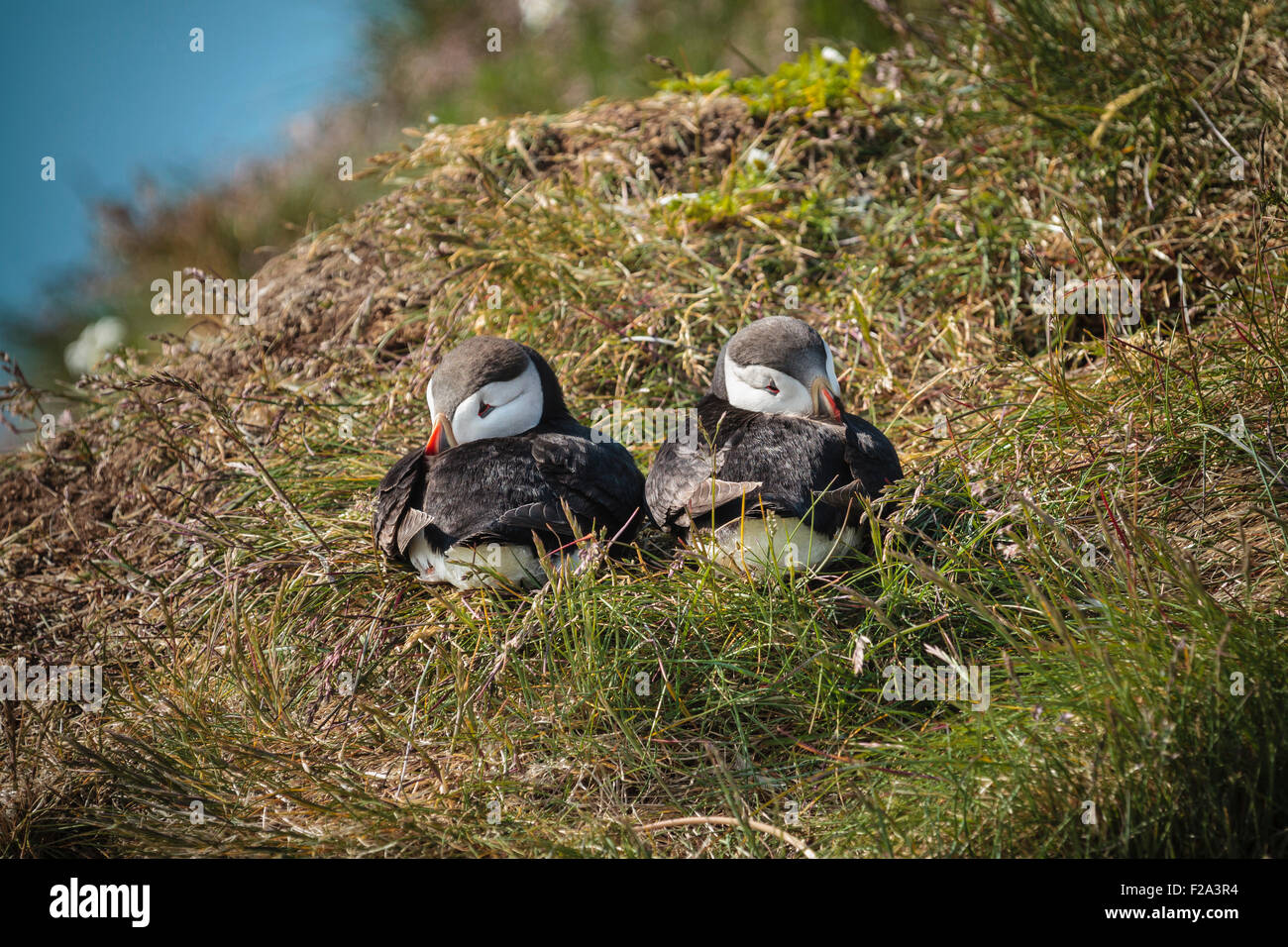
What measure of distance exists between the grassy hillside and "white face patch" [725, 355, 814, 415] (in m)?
0.51

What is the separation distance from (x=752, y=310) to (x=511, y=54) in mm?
8017

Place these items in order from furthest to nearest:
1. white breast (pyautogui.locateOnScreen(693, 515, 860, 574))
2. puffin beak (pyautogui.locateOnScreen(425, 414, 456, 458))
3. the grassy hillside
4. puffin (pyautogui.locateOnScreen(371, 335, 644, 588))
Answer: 1. puffin beak (pyautogui.locateOnScreen(425, 414, 456, 458))
2. puffin (pyautogui.locateOnScreen(371, 335, 644, 588))
3. white breast (pyautogui.locateOnScreen(693, 515, 860, 574))
4. the grassy hillside

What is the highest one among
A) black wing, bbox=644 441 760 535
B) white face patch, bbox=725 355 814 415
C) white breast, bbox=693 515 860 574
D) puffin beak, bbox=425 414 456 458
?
white face patch, bbox=725 355 814 415

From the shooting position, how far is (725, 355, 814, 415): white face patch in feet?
11.5

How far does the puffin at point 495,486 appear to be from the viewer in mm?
3328

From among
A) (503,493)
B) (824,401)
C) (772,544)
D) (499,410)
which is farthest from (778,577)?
(499,410)

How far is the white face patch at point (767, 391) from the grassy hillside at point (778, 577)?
1.68 feet

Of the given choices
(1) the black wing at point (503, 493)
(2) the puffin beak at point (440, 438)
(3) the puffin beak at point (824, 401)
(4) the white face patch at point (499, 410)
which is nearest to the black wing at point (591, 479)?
(1) the black wing at point (503, 493)

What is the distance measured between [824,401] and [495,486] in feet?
3.78

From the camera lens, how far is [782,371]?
3.51 metres

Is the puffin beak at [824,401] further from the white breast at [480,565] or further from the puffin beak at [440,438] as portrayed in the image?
the puffin beak at [440,438]

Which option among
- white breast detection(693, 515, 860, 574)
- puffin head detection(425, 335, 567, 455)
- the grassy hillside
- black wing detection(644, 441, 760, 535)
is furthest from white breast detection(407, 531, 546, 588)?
white breast detection(693, 515, 860, 574)

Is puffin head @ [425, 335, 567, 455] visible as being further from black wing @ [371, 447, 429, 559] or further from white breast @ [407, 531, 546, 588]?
white breast @ [407, 531, 546, 588]
